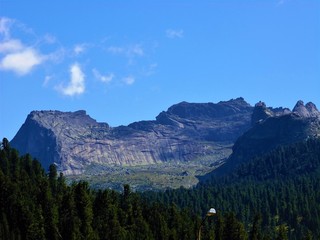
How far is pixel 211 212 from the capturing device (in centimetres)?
6744

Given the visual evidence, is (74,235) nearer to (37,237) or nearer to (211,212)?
(37,237)

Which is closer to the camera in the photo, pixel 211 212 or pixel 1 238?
pixel 211 212

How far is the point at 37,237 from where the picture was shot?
19725cm

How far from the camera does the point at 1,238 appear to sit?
19650cm

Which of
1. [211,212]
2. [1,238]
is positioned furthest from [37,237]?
[211,212]

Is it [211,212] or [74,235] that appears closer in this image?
[211,212]

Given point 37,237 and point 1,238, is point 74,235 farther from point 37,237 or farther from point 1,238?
point 1,238

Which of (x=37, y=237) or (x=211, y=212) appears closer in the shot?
(x=211, y=212)

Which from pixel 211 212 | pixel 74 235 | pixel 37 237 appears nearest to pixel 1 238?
pixel 37 237

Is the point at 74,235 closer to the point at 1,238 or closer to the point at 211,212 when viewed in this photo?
the point at 1,238

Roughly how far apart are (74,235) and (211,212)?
138957mm

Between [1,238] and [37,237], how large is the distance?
12.5 metres

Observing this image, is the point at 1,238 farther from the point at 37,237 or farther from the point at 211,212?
the point at 211,212

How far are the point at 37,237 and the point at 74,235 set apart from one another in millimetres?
12990
